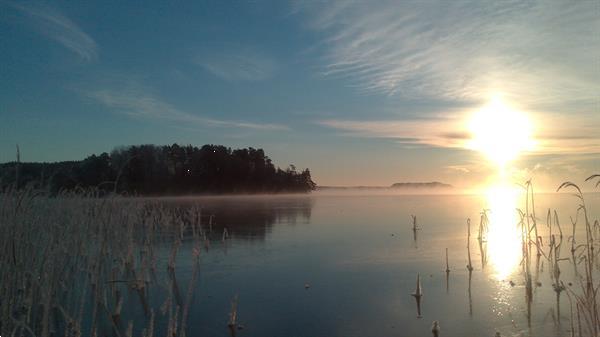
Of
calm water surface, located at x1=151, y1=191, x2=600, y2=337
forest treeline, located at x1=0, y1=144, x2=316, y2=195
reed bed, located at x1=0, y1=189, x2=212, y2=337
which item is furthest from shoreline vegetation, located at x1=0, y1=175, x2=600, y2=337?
forest treeline, located at x1=0, y1=144, x2=316, y2=195

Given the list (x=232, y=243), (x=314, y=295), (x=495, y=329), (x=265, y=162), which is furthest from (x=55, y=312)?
(x=265, y=162)

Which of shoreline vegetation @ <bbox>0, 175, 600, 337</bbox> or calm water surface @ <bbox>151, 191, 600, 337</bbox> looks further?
calm water surface @ <bbox>151, 191, 600, 337</bbox>

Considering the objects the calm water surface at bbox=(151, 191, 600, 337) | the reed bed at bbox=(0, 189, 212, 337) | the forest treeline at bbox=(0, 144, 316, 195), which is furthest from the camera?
the forest treeline at bbox=(0, 144, 316, 195)

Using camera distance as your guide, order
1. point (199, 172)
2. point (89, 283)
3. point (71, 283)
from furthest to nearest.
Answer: point (199, 172), point (89, 283), point (71, 283)

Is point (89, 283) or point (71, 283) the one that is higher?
point (71, 283)

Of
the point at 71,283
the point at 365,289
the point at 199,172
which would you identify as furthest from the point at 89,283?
the point at 199,172

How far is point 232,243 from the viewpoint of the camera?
19672mm

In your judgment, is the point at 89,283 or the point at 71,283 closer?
the point at 71,283

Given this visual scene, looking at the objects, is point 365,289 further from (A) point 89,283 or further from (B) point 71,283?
(A) point 89,283

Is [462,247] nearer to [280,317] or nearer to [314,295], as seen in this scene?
[314,295]

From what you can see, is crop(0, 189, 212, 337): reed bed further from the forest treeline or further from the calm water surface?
the forest treeline

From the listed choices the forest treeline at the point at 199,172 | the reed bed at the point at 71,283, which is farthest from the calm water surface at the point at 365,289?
the forest treeline at the point at 199,172

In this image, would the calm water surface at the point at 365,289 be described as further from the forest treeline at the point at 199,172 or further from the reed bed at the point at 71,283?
the forest treeline at the point at 199,172

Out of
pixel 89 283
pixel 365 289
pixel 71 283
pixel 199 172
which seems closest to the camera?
pixel 71 283
